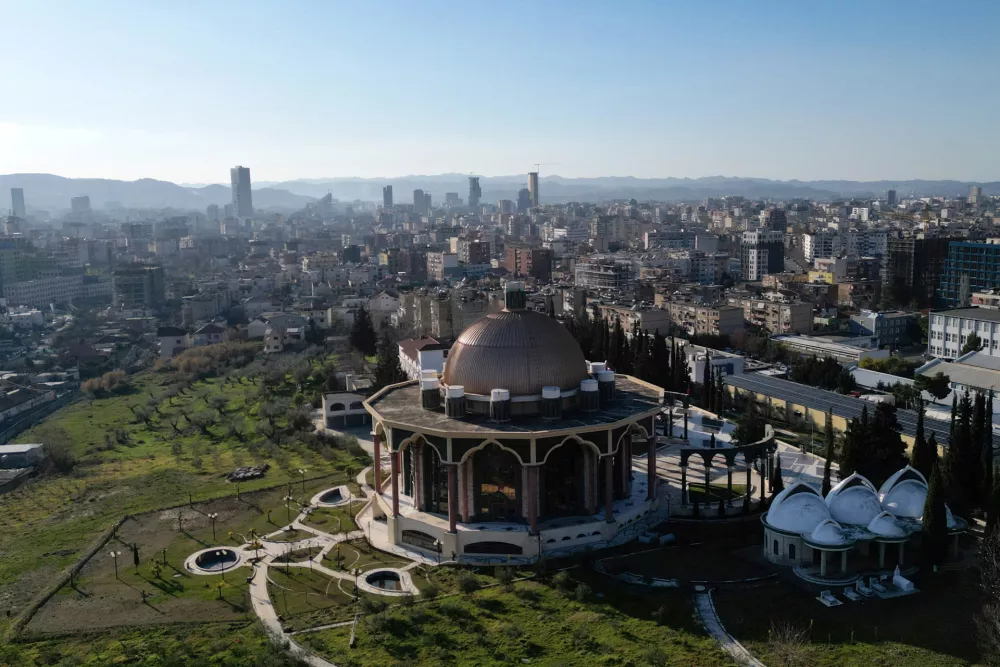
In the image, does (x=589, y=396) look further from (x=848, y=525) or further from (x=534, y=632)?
(x=534, y=632)

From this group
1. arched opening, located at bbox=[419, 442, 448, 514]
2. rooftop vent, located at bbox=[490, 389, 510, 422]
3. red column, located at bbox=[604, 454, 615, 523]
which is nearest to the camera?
red column, located at bbox=[604, 454, 615, 523]

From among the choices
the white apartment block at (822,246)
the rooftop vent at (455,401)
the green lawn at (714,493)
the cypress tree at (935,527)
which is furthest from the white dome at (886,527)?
the white apartment block at (822,246)

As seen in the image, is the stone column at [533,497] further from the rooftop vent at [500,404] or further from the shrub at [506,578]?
the rooftop vent at [500,404]

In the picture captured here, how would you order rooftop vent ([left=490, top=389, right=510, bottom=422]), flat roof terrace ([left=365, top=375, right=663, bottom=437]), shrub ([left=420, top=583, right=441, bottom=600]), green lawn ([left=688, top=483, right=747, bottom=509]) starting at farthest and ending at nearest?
green lawn ([left=688, top=483, right=747, bottom=509]) → rooftop vent ([left=490, top=389, right=510, bottom=422]) → flat roof terrace ([left=365, top=375, right=663, bottom=437]) → shrub ([left=420, top=583, right=441, bottom=600])

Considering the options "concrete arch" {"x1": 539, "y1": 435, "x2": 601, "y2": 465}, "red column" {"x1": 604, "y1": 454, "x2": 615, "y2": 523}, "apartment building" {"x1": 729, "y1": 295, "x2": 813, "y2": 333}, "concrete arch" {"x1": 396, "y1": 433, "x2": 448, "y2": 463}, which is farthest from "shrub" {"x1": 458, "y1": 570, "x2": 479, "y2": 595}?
"apartment building" {"x1": 729, "y1": 295, "x2": 813, "y2": 333}

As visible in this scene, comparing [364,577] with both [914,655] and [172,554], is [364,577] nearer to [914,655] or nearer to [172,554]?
[172,554]

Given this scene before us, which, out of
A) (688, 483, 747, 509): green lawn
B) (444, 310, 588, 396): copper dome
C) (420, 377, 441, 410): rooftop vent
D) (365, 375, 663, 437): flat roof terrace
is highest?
(444, 310, 588, 396): copper dome

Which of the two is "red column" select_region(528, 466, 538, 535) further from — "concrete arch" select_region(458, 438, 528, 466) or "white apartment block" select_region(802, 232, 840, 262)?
"white apartment block" select_region(802, 232, 840, 262)

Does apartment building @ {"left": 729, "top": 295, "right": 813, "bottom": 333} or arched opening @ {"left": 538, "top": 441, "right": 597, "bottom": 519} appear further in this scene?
apartment building @ {"left": 729, "top": 295, "right": 813, "bottom": 333}
